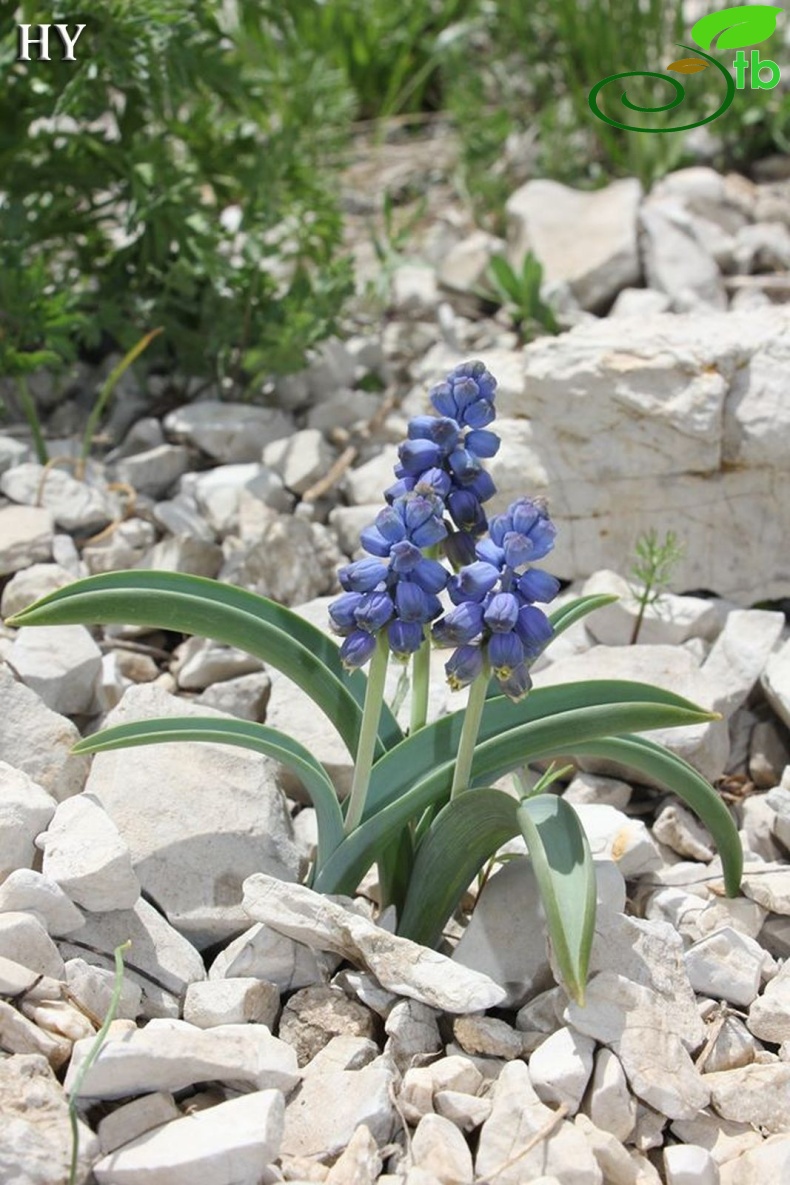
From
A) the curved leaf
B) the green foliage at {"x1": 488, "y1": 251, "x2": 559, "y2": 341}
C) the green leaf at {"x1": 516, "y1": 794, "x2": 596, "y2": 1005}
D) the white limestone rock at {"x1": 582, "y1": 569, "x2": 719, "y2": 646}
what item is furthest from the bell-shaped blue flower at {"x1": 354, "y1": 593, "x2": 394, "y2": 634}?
the curved leaf

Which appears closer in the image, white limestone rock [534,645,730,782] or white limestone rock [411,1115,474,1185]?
white limestone rock [411,1115,474,1185]

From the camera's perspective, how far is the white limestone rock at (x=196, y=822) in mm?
2699

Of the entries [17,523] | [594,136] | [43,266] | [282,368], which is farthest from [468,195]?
[17,523]

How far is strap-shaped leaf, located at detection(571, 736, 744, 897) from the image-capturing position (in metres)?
2.58

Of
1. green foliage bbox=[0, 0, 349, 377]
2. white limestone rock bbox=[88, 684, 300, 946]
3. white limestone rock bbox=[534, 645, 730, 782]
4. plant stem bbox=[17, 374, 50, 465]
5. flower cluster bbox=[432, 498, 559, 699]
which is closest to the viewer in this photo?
flower cluster bbox=[432, 498, 559, 699]

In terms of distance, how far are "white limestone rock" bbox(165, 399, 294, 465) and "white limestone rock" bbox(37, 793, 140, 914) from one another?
180cm

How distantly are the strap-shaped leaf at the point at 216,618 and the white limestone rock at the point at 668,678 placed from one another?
0.71 m

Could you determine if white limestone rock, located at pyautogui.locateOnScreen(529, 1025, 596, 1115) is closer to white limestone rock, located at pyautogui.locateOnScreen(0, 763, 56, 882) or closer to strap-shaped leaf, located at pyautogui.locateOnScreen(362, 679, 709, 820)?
strap-shaped leaf, located at pyautogui.locateOnScreen(362, 679, 709, 820)

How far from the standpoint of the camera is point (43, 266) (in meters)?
3.93

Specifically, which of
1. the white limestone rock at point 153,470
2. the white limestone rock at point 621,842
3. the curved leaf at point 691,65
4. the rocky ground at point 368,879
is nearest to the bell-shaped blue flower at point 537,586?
the rocky ground at point 368,879

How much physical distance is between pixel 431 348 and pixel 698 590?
1.43m

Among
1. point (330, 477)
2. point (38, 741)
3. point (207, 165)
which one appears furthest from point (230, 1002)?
point (207, 165)

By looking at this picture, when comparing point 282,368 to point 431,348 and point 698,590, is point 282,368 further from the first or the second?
point 698,590

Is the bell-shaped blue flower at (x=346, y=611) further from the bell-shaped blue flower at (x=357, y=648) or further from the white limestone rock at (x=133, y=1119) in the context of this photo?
the white limestone rock at (x=133, y=1119)
